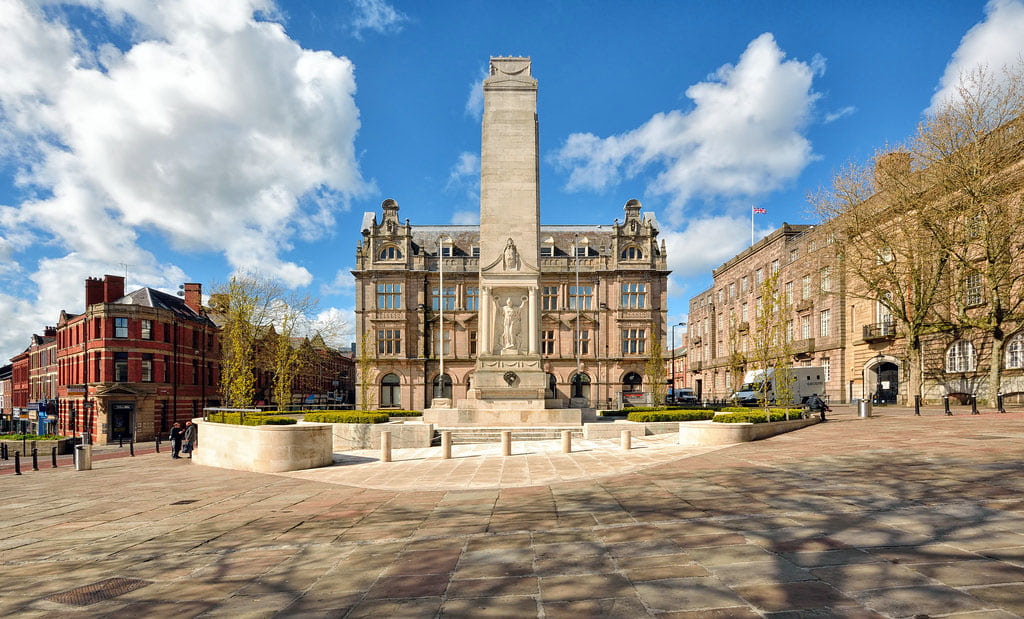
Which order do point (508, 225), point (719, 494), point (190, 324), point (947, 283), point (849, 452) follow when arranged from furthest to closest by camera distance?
point (190, 324)
point (947, 283)
point (508, 225)
point (849, 452)
point (719, 494)

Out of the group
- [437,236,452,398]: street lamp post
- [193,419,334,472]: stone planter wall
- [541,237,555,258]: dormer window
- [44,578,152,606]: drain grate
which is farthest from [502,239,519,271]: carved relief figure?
[541,237,555,258]: dormer window

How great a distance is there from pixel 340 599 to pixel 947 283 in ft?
132

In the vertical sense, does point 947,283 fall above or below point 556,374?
above

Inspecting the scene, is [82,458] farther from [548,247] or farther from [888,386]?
[888,386]

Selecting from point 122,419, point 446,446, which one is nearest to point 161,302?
point 122,419

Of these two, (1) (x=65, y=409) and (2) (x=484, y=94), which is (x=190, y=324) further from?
(2) (x=484, y=94)

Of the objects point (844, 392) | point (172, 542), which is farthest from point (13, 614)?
point (844, 392)

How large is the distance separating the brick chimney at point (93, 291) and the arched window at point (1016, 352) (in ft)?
222

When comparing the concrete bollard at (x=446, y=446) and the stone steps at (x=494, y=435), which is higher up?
the concrete bollard at (x=446, y=446)

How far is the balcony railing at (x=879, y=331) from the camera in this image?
4075 cm

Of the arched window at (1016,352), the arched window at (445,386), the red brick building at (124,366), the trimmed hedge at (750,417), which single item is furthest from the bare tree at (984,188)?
the red brick building at (124,366)

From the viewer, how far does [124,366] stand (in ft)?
147

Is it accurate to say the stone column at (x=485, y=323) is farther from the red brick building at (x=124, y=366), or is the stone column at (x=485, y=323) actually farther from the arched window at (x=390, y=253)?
the red brick building at (x=124, y=366)

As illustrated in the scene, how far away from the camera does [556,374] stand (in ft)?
180
